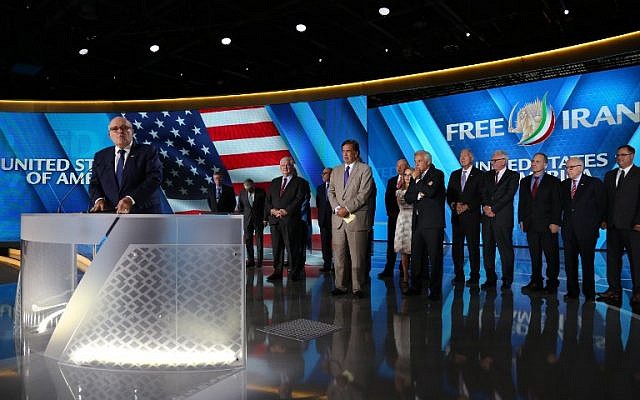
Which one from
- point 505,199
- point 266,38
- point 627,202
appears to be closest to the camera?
point 627,202

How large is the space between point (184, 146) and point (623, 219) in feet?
23.0

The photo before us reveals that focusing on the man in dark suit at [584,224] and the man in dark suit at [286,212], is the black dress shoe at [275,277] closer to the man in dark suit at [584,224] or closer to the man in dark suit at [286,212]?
the man in dark suit at [286,212]

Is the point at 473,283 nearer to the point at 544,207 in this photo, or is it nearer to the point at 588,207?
the point at 544,207

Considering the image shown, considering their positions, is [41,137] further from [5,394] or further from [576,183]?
[576,183]

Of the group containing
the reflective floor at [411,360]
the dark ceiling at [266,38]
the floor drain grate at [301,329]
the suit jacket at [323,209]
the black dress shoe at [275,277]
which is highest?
the dark ceiling at [266,38]

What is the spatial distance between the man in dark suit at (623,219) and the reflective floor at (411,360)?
19 centimetres

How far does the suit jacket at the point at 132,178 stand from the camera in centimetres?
316

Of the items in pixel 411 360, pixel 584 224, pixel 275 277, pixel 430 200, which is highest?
pixel 430 200

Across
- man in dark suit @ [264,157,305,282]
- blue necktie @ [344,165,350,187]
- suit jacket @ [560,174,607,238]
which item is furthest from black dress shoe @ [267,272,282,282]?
suit jacket @ [560,174,607,238]

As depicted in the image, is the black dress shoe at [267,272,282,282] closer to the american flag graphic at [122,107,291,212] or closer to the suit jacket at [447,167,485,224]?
the suit jacket at [447,167,485,224]

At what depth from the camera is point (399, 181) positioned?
5582 mm

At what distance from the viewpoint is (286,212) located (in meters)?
5.59

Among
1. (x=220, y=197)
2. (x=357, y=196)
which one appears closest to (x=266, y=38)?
(x=220, y=197)

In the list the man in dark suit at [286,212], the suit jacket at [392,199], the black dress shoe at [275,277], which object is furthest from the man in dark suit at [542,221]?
the black dress shoe at [275,277]
